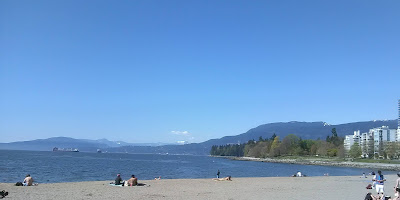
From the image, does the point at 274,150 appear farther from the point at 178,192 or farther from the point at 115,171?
the point at 178,192

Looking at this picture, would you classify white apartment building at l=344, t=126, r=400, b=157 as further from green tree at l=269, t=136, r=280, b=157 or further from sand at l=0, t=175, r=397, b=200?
sand at l=0, t=175, r=397, b=200

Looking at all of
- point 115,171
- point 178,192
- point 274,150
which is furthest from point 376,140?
point 178,192

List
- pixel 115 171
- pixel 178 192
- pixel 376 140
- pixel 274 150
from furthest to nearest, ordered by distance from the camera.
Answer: pixel 274 150 < pixel 376 140 < pixel 115 171 < pixel 178 192

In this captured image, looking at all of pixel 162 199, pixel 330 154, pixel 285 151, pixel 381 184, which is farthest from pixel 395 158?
pixel 162 199

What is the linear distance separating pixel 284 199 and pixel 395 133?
634ft

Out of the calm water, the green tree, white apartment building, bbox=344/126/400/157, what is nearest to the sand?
the calm water

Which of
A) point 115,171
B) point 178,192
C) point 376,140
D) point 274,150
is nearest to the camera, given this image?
point 178,192

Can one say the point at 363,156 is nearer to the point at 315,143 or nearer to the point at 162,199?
the point at 315,143

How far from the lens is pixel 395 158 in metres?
126

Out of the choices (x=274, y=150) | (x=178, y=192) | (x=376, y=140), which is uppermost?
(x=376, y=140)

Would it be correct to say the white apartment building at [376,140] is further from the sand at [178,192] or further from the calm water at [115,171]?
the sand at [178,192]

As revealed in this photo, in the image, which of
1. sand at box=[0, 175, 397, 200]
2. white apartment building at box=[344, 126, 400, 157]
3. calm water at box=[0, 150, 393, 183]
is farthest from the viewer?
white apartment building at box=[344, 126, 400, 157]

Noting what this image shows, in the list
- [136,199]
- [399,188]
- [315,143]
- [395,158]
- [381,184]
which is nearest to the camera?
[399,188]

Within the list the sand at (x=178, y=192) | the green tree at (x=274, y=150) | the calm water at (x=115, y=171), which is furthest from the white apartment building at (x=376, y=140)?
the sand at (x=178, y=192)
